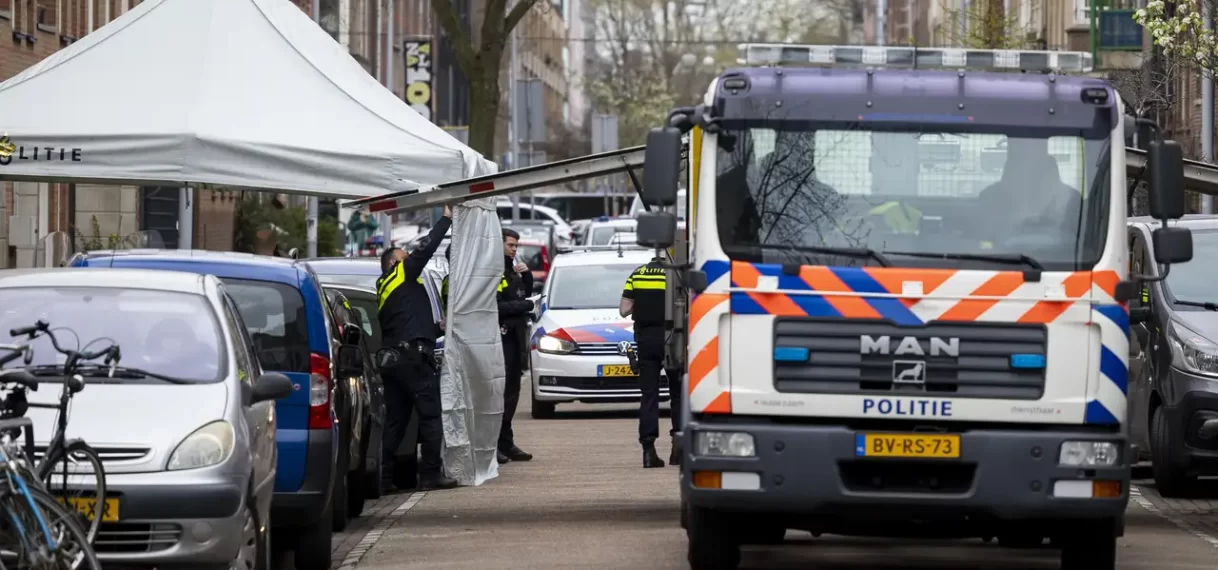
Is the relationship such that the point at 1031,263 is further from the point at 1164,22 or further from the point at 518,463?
the point at 1164,22

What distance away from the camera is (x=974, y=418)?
10406mm

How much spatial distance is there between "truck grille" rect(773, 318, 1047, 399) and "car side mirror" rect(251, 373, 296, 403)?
2.22m

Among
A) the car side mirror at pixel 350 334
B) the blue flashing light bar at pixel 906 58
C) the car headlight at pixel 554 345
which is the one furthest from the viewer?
the car headlight at pixel 554 345

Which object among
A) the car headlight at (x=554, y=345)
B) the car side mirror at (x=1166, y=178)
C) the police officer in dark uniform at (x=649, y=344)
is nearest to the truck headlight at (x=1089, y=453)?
the car side mirror at (x=1166, y=178)

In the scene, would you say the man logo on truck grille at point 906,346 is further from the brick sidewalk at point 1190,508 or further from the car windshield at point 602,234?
the car windshield at point 602,234

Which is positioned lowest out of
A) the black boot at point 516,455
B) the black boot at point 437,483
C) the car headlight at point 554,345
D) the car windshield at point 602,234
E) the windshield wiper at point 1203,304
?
the black boot at point 437,483

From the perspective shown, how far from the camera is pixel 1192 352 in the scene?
15.6 meters

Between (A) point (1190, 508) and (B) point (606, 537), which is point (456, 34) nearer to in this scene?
(A) point (1190, 508)

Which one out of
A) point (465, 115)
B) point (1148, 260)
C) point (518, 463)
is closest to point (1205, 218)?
point (1148, 260)

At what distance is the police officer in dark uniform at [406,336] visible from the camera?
1653cm

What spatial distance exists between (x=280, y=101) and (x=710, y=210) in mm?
6983

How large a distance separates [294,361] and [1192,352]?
A: 6.46 m

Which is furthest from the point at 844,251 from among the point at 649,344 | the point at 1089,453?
the point at 649,344

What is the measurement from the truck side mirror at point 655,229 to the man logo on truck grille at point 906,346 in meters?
1.00
